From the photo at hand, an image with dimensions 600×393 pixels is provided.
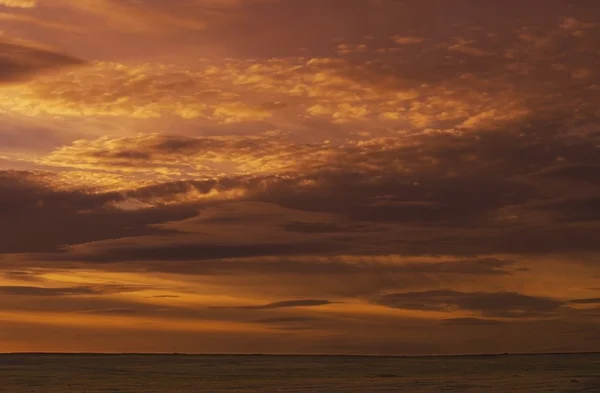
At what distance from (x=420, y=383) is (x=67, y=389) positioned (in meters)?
35.7

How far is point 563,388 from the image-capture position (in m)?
74.5

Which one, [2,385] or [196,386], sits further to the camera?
[2,385]

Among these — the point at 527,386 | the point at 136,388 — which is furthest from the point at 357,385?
the point at 136,388

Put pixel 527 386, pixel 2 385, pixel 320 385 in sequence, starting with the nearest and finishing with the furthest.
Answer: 1. pixel 527 386
2. pixel 320 385
3. pixel 2 385

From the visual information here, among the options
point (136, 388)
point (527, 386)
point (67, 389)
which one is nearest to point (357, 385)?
point (527, 386)

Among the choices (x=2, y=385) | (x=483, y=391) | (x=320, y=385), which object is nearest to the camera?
(x=483, y=391)

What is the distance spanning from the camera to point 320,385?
273 ft

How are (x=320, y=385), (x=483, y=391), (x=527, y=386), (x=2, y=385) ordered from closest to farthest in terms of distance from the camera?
(x=483, y=391), (x=527, y=386), (x=320, y=385), (x=2, y=385)

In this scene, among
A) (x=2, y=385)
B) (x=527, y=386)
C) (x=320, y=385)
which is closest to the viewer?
(x=527, y=386)

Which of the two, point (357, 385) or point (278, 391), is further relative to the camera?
point (357, 385)

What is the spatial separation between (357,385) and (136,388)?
2217 centimetres

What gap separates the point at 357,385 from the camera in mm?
82438

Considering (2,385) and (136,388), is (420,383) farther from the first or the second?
(2,385)

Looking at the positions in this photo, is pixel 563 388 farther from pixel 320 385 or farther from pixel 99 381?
pixel 99 381
